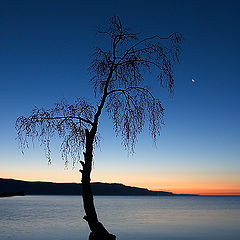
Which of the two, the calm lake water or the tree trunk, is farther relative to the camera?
the calm lake water

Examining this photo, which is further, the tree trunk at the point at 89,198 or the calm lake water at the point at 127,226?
the calm lake water at the point at 127,226

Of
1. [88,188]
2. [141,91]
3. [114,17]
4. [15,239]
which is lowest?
[15,239]

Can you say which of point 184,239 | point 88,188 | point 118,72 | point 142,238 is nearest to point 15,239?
point 142,238

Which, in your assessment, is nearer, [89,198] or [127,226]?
[89,198]

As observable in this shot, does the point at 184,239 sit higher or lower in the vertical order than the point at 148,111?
lower

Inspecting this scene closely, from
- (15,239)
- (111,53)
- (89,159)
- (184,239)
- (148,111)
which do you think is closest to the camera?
(148,111)

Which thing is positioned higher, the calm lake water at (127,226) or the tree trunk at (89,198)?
the tree trunk at (89,198)

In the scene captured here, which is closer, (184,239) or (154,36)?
(154,36)

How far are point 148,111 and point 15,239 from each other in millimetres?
22151

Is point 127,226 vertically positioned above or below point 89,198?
below

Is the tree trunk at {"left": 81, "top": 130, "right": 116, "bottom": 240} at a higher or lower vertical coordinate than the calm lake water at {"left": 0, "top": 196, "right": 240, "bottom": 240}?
higher

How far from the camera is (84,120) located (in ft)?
37.3

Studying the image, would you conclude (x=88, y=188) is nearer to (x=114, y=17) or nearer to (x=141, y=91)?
(x=141, y=91)

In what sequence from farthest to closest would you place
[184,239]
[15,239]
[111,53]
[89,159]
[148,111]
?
1. [184,239]
2. [15,239]
3. [111,53]
4. [89,159]
5. [148,111]
